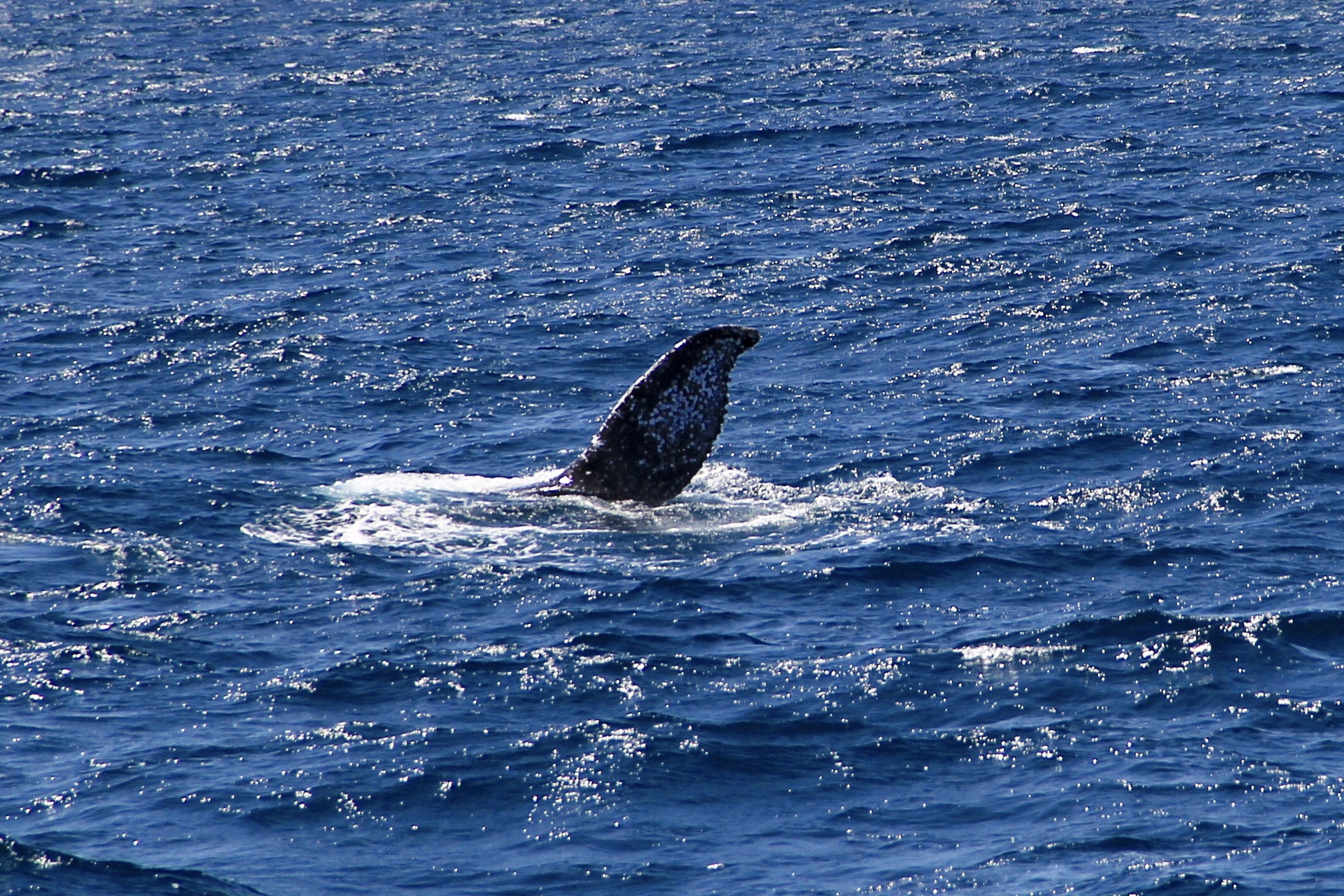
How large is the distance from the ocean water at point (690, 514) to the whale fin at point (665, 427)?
275mm

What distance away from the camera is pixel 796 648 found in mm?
12562

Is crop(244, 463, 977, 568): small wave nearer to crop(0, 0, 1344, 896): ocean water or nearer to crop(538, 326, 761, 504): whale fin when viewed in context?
crop(0, 0, 1344, 896): ocean water

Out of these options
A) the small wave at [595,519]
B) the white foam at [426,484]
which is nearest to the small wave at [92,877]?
the small wave at [595,519]

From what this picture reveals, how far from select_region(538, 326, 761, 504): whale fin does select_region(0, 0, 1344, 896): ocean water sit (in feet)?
0.90

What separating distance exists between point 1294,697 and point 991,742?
6.27 feet

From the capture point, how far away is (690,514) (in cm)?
1521

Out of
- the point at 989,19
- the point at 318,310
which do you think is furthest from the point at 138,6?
the point at 318,310

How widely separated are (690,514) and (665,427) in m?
0.79

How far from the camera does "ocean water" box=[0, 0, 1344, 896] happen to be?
1021 cm

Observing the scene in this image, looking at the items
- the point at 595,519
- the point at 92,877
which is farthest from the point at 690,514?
the point at 92,877

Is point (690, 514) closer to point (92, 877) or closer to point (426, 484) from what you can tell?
point (426, 484)

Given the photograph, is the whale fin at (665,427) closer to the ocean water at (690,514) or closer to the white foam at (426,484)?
the ocean water at (690,514)

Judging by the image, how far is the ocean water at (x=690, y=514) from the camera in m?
10.2

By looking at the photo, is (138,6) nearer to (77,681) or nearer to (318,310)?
(318,310)
